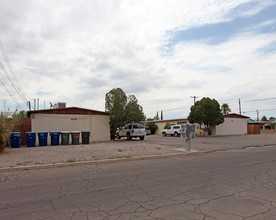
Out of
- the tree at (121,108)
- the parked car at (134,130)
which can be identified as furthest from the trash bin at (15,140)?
the parked car at (134,130)

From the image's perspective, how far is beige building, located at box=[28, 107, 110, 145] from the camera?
1995 cm

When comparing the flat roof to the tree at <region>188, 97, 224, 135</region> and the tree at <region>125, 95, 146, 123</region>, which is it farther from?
the tree at <region>188, 97, 224, 135</region>

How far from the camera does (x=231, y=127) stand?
40.1 m

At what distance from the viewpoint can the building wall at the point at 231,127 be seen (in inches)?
1510

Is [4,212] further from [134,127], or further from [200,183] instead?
[134,127]

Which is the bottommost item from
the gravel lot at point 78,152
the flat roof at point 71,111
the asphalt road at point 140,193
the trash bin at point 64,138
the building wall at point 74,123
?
the asphalt road at point 140,193

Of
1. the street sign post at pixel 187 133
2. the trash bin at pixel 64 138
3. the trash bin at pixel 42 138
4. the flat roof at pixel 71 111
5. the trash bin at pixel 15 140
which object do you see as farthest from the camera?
the flat roof at pixel 71 111

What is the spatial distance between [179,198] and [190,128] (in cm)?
866

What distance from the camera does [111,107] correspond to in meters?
22.8

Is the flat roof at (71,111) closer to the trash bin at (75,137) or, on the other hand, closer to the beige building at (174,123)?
the trash bin at (75,137)

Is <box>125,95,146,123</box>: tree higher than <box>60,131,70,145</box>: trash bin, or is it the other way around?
<box>125,95,146,123</box>: tree

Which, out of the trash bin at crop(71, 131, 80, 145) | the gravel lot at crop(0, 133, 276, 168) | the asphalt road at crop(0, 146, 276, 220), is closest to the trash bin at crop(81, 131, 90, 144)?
the trash bin at crop(71, 131, 80, 145)

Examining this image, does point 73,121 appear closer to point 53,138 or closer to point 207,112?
point 53,138

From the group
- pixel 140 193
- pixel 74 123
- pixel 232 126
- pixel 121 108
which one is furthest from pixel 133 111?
pixel 232 126
